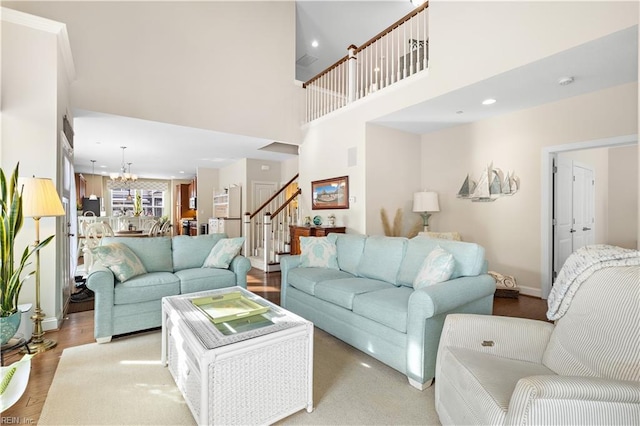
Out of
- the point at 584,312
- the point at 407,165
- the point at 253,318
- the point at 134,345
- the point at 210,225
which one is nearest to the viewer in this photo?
the point at 584,312

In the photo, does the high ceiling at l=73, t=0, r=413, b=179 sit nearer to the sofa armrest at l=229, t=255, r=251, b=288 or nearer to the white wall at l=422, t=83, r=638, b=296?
the sofa armrest at l=229, t=255, r=251, b=288

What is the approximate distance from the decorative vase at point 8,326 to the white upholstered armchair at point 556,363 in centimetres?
295

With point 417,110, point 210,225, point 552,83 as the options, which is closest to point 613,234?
point 552,83

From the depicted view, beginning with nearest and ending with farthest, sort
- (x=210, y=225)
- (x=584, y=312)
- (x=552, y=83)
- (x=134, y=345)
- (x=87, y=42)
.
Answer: (x=584, y=312) → (x=134, y=345) → (x=552, y=83) → (x=87, y=42) → (x=210, y=225)

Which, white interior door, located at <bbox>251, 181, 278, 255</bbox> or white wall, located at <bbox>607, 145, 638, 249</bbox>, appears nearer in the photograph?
white wall, located at <bbox>607, 145, 638, 249</bbox>

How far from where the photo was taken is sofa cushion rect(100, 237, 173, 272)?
3.30 meters

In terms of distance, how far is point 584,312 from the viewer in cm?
143

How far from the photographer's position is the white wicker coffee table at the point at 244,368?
1509mm

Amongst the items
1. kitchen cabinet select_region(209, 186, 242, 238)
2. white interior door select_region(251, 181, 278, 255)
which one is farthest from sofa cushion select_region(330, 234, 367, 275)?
kitchen cabinet select_region(209, 186, 242, 238)

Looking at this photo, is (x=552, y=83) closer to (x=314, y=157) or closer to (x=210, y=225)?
(x=314, y=157)

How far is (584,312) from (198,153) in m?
7.36

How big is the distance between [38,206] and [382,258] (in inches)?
118

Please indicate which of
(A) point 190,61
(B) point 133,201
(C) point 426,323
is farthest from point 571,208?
(B) point 133,201

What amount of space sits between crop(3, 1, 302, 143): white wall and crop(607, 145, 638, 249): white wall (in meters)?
6.07
